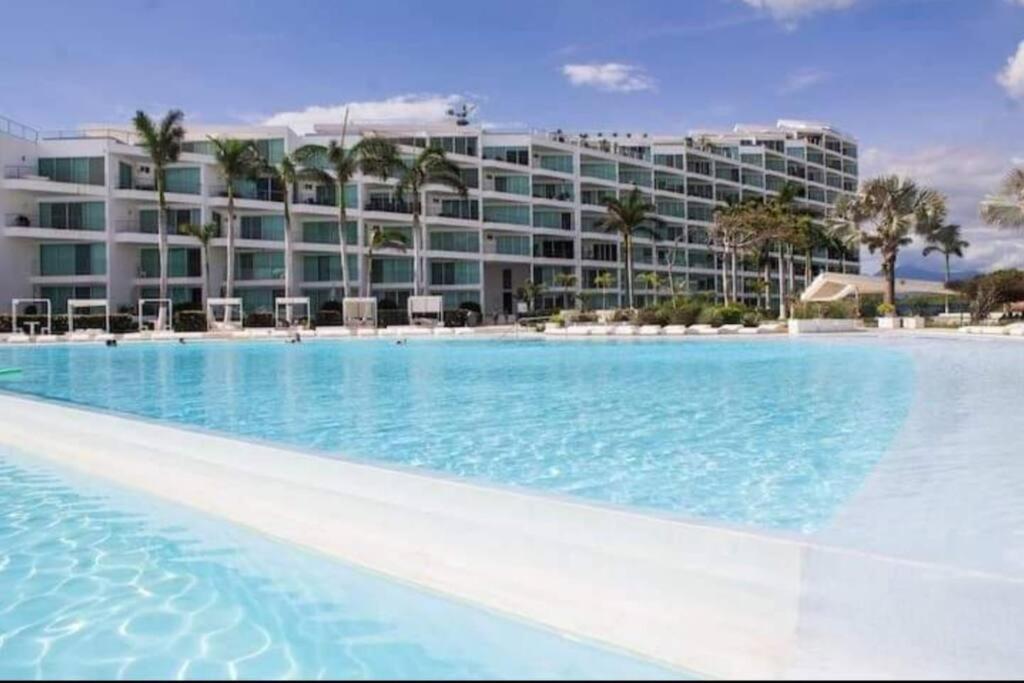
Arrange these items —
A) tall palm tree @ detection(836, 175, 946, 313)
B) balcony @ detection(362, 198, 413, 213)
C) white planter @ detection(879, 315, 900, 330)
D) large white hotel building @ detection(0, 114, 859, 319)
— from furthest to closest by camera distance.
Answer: balcony @ detection(362, 198, 413, 213)
large white hotel building @ detection(0, 114, 859, 319)
tall palm tree @ detection(836, 175, 946, 313)
white planter @ detection(879, 315, 900, 330)

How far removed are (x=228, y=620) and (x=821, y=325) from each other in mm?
40026

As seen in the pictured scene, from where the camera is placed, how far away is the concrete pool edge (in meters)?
4.23

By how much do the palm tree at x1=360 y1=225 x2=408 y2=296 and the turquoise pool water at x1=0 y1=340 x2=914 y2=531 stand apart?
1105 inches

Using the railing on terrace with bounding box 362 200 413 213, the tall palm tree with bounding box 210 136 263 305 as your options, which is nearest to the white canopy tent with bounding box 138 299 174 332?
the tall palm tree with bounding box 210 136 263 305

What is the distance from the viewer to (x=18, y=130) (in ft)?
174

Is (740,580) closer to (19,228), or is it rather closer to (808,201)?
(19,228)

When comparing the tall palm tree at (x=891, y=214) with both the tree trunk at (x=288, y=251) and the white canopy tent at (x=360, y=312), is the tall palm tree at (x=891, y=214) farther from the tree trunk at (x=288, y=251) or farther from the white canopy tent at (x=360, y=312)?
the tree trunk at (x=288, y=251)

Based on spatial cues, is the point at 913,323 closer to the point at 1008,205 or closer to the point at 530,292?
the point at 1008,205

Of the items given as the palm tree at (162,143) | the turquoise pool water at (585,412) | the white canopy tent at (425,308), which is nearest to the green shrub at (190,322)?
the palm tree at (162,143)

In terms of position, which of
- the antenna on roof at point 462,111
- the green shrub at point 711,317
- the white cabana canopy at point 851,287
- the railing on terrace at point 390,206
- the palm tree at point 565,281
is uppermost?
the antenna on roof at point 462,111

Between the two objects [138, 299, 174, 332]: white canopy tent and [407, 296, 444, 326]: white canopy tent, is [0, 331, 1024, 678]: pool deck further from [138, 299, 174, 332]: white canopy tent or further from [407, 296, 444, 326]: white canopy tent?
[407, 296, 444, 326]: white canopy tent

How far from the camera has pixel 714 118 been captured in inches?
4001

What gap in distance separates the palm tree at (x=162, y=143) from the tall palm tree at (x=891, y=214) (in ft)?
121

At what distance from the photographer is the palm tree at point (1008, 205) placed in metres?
37.4
